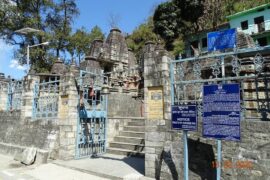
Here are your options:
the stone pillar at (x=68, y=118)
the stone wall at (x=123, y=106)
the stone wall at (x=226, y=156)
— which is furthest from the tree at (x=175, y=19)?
the stone wall at (x=226, y=156)

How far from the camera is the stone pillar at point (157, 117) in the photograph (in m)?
6.05

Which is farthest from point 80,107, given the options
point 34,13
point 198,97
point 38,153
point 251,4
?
point 251,4

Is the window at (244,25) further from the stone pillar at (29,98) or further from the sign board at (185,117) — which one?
the sign board at (185,117)

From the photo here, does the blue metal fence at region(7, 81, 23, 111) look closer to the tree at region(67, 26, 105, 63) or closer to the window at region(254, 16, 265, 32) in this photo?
the tree at region(67, 26, 105, 63)

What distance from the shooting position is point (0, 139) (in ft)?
39.8

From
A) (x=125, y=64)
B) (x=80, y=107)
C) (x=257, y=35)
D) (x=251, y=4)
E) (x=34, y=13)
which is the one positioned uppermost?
(x=251, y=4)

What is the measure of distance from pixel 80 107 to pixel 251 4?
29.7 m

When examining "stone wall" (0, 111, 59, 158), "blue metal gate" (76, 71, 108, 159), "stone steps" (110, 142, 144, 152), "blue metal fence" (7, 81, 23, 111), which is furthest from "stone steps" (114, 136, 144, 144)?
"blue metal fence" (7, 81, 23, 111)

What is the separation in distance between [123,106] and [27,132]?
462cm

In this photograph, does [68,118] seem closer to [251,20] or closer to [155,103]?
[155,103]

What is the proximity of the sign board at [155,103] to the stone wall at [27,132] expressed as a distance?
4.26m

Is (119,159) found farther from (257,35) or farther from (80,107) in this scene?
(257,35)

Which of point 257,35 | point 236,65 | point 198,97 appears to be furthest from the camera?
point 257,35

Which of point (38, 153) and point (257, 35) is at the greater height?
point (257, 35)
